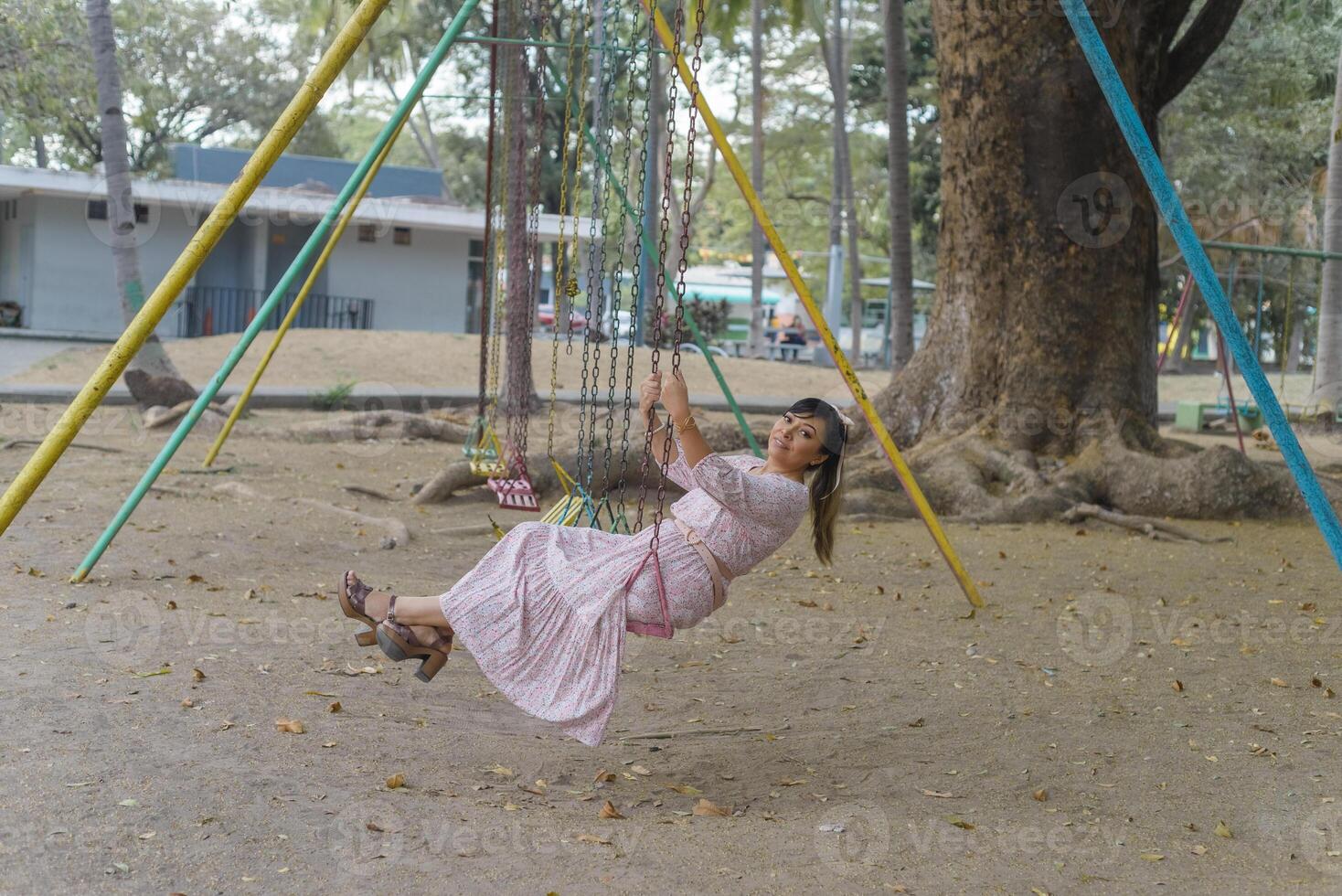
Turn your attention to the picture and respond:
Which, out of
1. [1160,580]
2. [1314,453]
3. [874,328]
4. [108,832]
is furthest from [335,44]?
[874,328]

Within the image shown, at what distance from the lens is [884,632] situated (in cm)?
543

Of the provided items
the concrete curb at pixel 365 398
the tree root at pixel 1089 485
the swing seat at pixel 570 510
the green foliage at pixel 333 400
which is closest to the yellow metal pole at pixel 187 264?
the swing seat at pixel 570 510

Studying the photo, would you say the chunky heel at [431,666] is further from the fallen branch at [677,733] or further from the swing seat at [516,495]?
the swing seat at [516,495]

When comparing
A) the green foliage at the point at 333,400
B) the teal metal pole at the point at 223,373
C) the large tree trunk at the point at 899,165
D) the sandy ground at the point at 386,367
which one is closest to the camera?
the teal metal pole at the point at 223,373

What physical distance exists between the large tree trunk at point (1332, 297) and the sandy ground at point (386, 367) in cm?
74

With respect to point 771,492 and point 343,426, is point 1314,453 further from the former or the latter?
point 771,492

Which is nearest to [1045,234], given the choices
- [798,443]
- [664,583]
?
[798,443]

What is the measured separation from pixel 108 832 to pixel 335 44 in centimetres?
250

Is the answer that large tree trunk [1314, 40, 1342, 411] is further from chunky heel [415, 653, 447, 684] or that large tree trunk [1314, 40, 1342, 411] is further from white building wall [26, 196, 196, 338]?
white building wall [26, 196, 196, 338]

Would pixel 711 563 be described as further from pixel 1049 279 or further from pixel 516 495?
pixel 1049 279

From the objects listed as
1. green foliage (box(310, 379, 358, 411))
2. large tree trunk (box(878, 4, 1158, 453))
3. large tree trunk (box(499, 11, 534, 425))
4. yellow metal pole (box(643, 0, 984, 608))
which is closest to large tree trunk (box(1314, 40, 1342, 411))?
large tree trunk (box(878, 4, 1158, 453))

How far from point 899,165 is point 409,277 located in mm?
12263

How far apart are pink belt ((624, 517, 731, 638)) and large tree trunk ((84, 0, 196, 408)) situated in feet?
30.0

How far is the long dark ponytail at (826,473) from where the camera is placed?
363 centimetres
